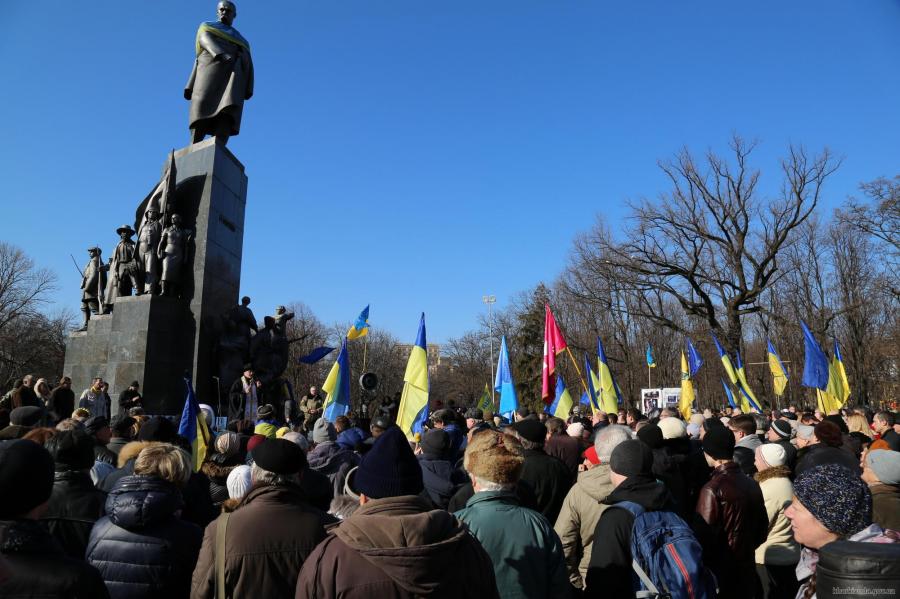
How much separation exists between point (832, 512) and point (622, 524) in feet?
3.57

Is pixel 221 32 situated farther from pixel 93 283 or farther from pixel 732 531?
pixel 732 531

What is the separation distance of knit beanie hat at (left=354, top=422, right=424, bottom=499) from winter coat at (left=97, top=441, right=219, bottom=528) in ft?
7.37

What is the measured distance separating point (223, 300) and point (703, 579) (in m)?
14.7

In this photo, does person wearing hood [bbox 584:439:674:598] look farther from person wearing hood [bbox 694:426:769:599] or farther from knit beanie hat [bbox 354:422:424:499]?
knit beanie hat [bbox 354:422:424:499]

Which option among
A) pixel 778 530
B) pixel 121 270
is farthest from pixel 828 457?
pixel 121 270

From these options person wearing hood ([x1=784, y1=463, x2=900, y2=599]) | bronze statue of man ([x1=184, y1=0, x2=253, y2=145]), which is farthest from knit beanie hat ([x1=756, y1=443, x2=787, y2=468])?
bronze statue of man ([x1=184, y1=0, x2=253, y2=145])

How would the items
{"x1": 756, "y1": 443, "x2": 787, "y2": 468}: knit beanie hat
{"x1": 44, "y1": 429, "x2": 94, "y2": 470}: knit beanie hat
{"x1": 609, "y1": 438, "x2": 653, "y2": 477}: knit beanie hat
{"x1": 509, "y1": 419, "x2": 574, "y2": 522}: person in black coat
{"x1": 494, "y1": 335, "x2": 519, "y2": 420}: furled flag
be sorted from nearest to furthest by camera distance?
{"x1": 609, "y1": 438, "x2": 653, "y2": 477}: knit beanie hat < {"x1": 44, "y1": 429, "x2": 94, "y2": 470}: knit beanie hat < {"x1": 509, "y1": 419, "x2": 574, "y2": 522}: person in black coat < {"x1": 756, "y1": 443, "x2": 787, "y2": 468}: knit beanie hat < {"x1": 494, "y1": 335, "x2": 519, "y2": 420}: furled flag

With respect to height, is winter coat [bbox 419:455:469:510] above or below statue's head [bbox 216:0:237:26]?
below

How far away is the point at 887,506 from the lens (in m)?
4.14

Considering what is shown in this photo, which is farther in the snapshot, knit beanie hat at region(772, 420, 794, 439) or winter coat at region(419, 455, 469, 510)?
knit beanie hat at region(772, 420, 794, 439)

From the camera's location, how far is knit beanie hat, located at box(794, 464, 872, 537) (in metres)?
2.44

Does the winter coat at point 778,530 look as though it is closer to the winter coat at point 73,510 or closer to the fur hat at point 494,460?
the fur hat at point 494,460

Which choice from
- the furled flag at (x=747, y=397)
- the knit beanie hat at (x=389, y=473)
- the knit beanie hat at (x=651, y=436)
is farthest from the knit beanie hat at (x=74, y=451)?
the furled flag at (x=747, y=397)

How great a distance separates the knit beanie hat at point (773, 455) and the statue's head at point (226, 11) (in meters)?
16.6
